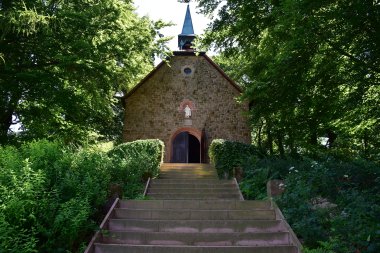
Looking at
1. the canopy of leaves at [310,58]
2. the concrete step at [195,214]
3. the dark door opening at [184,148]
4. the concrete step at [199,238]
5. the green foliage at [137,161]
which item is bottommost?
the concrete step at [199,238]

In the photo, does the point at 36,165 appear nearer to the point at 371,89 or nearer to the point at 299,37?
the point at 299,37

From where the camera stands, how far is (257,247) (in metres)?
5.48

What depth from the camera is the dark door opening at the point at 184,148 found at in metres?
19.0

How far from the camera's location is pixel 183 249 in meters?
5.39

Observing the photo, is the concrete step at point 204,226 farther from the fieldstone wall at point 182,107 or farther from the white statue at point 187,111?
the white statue at point 187,111

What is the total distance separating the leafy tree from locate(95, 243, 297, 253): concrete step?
20.2 feet

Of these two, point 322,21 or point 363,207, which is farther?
point 322,21

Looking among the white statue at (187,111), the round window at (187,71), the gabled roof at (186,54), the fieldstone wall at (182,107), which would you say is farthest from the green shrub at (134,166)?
the round window at (187,71)

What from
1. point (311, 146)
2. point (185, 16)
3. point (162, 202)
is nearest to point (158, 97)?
point (311, 146)

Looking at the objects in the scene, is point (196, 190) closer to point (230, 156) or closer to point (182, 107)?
point (230, 156)

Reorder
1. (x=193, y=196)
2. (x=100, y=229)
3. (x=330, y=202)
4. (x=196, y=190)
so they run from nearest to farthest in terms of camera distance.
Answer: (x=100, y=229)
(x=330, y=202)
(x=193, y=196)
(x=196, y=190)

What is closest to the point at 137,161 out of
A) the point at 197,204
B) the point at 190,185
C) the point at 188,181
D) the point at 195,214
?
the point at 190,185

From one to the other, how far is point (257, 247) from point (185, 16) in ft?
74.6

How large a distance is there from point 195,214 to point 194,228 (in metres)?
0.49
